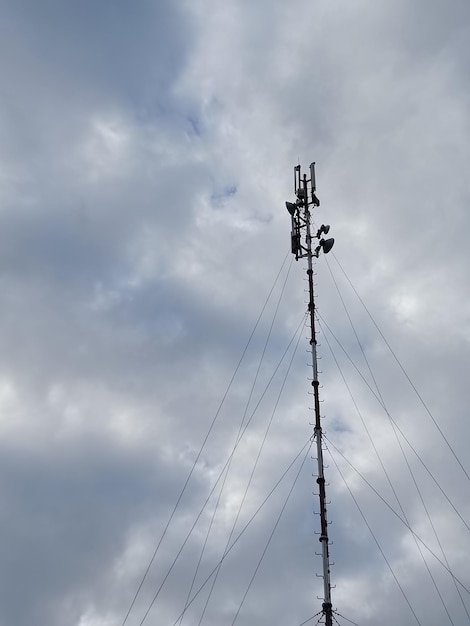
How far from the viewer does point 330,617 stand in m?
26.9

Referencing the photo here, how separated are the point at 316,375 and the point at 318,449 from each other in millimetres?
4009

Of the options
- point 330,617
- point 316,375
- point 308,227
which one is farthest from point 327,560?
point 308,227

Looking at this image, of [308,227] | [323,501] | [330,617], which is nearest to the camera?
[330,617]

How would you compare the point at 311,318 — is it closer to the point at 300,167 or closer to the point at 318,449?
the point at 318,449

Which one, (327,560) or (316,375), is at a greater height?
(316,375)

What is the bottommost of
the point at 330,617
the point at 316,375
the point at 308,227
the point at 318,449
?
the point at 330,617

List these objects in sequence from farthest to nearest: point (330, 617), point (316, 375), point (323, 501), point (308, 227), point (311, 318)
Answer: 1. point (308, 227)
2. point (311, 318)
3. point (316, 375)
4. point (323, 501)
5. point (330, 617)

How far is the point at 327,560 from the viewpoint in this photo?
28406mm

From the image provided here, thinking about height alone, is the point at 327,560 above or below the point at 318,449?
below

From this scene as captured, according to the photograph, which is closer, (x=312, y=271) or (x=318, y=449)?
(x=318, y=449)

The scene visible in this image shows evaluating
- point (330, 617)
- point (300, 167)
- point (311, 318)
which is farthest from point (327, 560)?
point (300, 167)

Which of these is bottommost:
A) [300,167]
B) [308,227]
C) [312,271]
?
[312,271]

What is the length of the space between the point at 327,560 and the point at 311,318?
42.5 feet

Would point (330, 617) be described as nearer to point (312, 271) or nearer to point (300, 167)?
point (312, 271)
